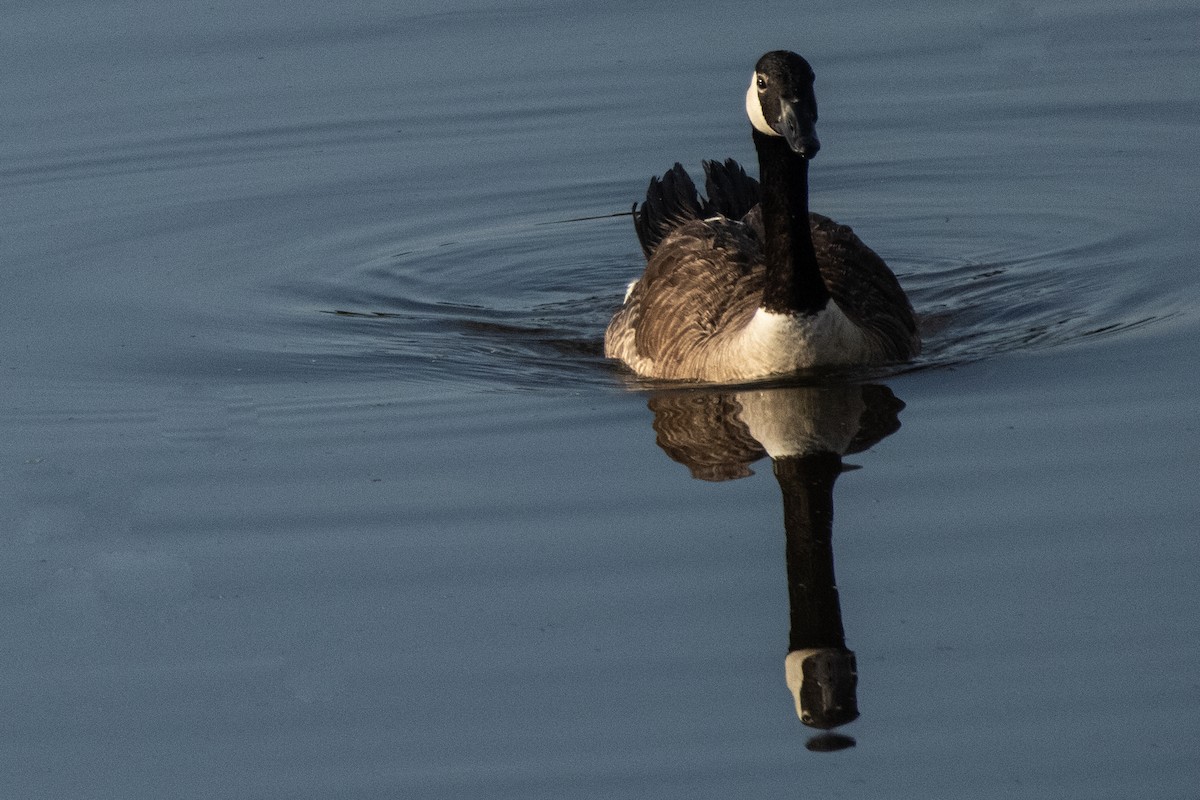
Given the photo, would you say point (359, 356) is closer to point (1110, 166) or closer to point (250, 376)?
point (250, 376)

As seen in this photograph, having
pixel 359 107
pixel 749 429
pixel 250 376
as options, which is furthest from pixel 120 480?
pixel 359 107

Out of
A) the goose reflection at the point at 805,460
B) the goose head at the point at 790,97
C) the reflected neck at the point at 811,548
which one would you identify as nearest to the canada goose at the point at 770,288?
the goose head at the point at 790,97

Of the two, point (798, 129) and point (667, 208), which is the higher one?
point (798, 129)

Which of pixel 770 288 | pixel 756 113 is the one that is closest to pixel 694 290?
pixel 770 288

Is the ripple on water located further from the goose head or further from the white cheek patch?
the goose head

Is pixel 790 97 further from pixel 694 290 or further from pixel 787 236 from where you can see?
pixel 694 290

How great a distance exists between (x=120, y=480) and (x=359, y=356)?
2.54 m

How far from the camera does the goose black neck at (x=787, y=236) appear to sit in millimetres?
10656

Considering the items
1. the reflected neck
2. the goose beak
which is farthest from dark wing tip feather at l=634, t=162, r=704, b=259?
the reflected neck

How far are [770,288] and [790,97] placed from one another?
108cm

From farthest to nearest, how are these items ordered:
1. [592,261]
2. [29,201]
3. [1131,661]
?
[29,201] → [592,261] → [1131,661]

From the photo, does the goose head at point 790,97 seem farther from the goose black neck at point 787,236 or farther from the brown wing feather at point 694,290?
the brown wing feather at point 694,290

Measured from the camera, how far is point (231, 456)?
Result: 9.95m

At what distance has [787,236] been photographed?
10.7m
